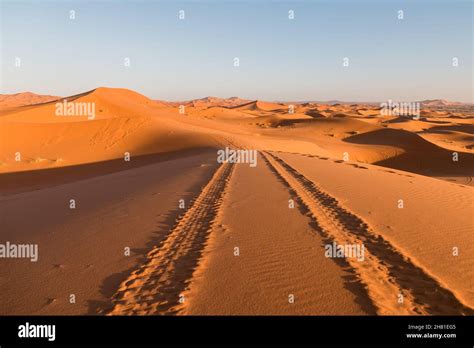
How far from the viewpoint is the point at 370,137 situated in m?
36.3

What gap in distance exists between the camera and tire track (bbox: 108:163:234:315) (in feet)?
12.6

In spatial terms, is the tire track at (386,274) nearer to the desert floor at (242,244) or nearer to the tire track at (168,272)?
the desert floor at (242,244)

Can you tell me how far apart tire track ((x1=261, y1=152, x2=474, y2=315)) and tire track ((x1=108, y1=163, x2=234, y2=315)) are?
200 centimetres

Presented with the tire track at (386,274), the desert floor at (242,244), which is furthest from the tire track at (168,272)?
the tire track at (386,274)

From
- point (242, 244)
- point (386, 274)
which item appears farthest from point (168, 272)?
point (386, 274)

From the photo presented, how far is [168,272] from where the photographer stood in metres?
4.59

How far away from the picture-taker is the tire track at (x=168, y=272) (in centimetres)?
385

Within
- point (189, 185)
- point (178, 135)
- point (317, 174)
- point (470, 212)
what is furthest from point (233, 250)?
point (178, 135)

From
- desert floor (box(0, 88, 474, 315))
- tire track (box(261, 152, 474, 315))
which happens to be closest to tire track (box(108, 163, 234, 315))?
desert floor (box(0, 88, 474, 315))

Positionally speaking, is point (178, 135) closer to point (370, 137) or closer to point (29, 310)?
point (370, 137)

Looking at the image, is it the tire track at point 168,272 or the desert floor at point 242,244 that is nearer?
the tire track at point 168,272

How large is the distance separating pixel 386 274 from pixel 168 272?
8.60 ft

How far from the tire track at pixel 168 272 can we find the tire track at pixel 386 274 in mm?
1999

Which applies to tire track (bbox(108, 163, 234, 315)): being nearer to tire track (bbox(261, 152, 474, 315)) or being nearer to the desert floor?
the desert floor
